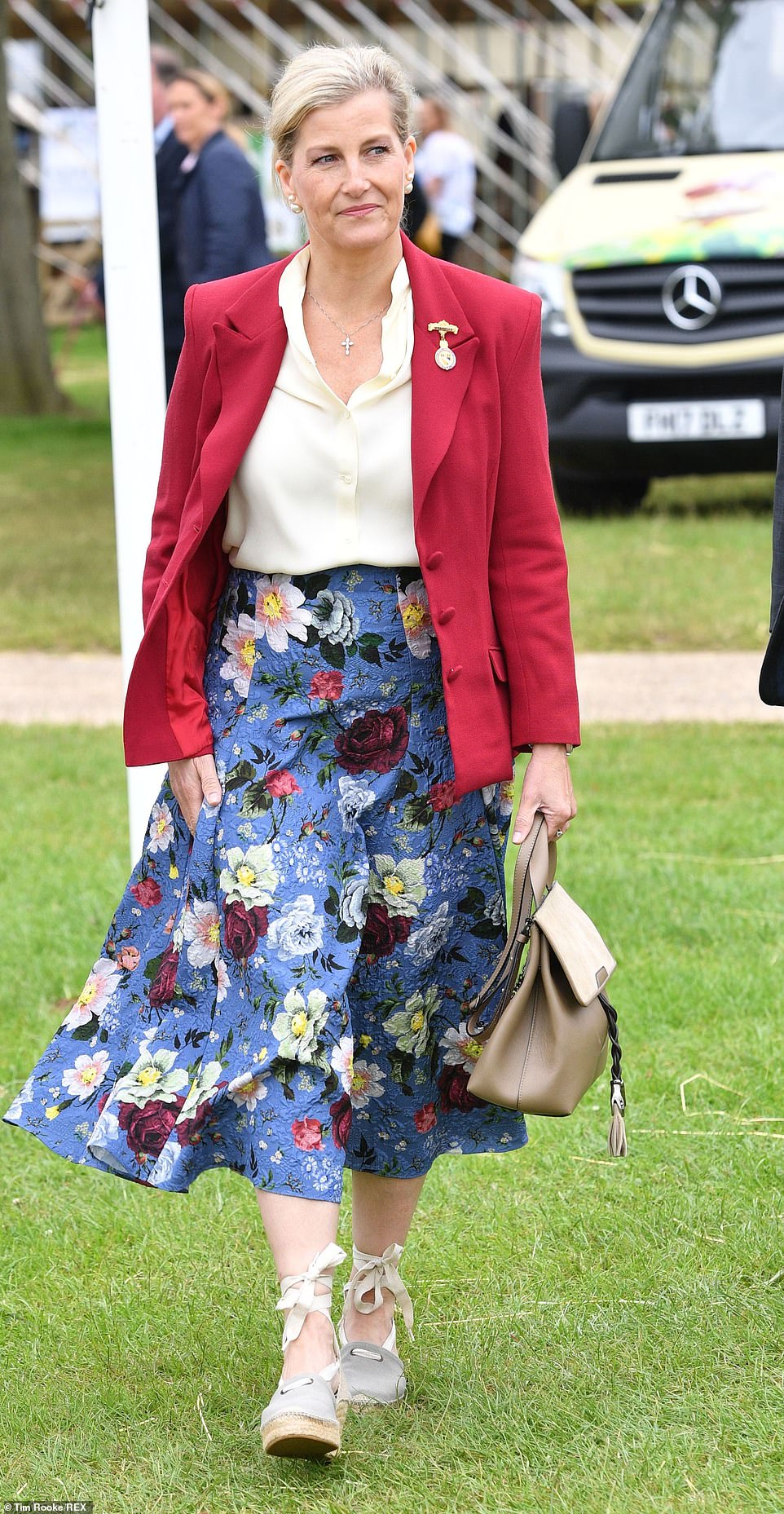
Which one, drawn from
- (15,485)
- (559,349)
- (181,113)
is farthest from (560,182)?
(15,485)

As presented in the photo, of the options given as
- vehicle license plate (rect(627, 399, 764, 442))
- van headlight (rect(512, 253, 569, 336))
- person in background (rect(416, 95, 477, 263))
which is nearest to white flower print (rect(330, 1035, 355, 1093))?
vehicle license plate (rect(627, 399, 764, 442))

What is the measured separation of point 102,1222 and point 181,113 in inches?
215

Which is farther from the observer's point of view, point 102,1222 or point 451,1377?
point 102,1222

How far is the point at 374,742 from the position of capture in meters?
2.94

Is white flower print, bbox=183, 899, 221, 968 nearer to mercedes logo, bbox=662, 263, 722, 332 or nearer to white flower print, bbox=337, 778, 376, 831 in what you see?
white flower print, bbox=337, 778, 376, 831

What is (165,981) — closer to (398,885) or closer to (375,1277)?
(398,885)

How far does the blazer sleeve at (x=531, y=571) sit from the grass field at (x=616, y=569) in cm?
519

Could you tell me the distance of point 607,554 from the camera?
965 centimetres

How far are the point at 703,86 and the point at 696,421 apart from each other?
79.0 inches

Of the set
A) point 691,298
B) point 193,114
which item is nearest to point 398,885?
point 193,114

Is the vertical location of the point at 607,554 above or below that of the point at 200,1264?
above

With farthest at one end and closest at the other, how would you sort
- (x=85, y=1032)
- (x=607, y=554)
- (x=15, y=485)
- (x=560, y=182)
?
(x=15, y=485) < (x=560, y=182) < (x=607, y=554) < (x=85, y=1032)

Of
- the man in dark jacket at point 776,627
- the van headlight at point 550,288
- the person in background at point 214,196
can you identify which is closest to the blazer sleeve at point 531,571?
the man in dark jacket at point 776,627

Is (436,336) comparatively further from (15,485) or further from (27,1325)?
(15,485)
